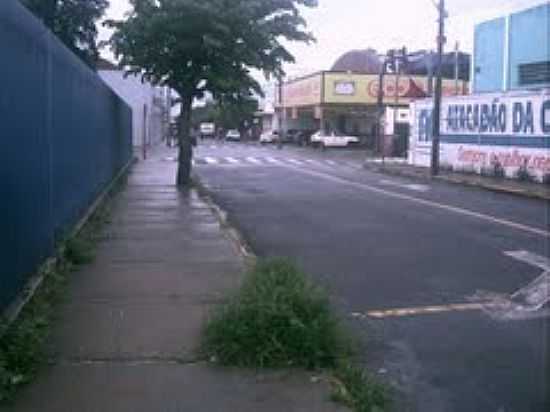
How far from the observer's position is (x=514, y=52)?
37000mm

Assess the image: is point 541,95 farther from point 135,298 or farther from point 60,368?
point 60,368

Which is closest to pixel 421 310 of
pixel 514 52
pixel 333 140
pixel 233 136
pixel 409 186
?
pixel 409 186

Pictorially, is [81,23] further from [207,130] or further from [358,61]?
[207,130]

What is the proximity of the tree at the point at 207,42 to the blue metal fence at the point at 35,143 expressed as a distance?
9869 mm

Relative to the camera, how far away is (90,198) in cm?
1639

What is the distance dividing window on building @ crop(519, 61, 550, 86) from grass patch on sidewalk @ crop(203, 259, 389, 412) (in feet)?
95.4

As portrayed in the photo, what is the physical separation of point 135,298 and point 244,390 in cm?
308

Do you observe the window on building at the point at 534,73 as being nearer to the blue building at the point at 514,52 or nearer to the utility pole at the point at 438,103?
the blue building at the point at 514,52

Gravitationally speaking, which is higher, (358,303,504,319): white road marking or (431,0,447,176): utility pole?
(431,0,447,176): utility pole

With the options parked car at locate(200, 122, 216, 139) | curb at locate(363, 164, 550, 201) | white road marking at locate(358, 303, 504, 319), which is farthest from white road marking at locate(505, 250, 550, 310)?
parked car at locate(200, 122, 216, 139)

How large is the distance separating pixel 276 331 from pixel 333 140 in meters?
61.7

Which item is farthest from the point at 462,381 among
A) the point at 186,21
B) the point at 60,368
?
the point at 186,21

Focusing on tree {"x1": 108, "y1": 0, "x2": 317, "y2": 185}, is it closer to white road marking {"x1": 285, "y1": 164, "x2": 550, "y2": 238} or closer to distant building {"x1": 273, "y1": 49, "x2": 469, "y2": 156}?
white road marking {"x1": 285, "y1": 164, "x2": 550, "y2": 238}

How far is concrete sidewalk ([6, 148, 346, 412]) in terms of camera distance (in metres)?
5.90
